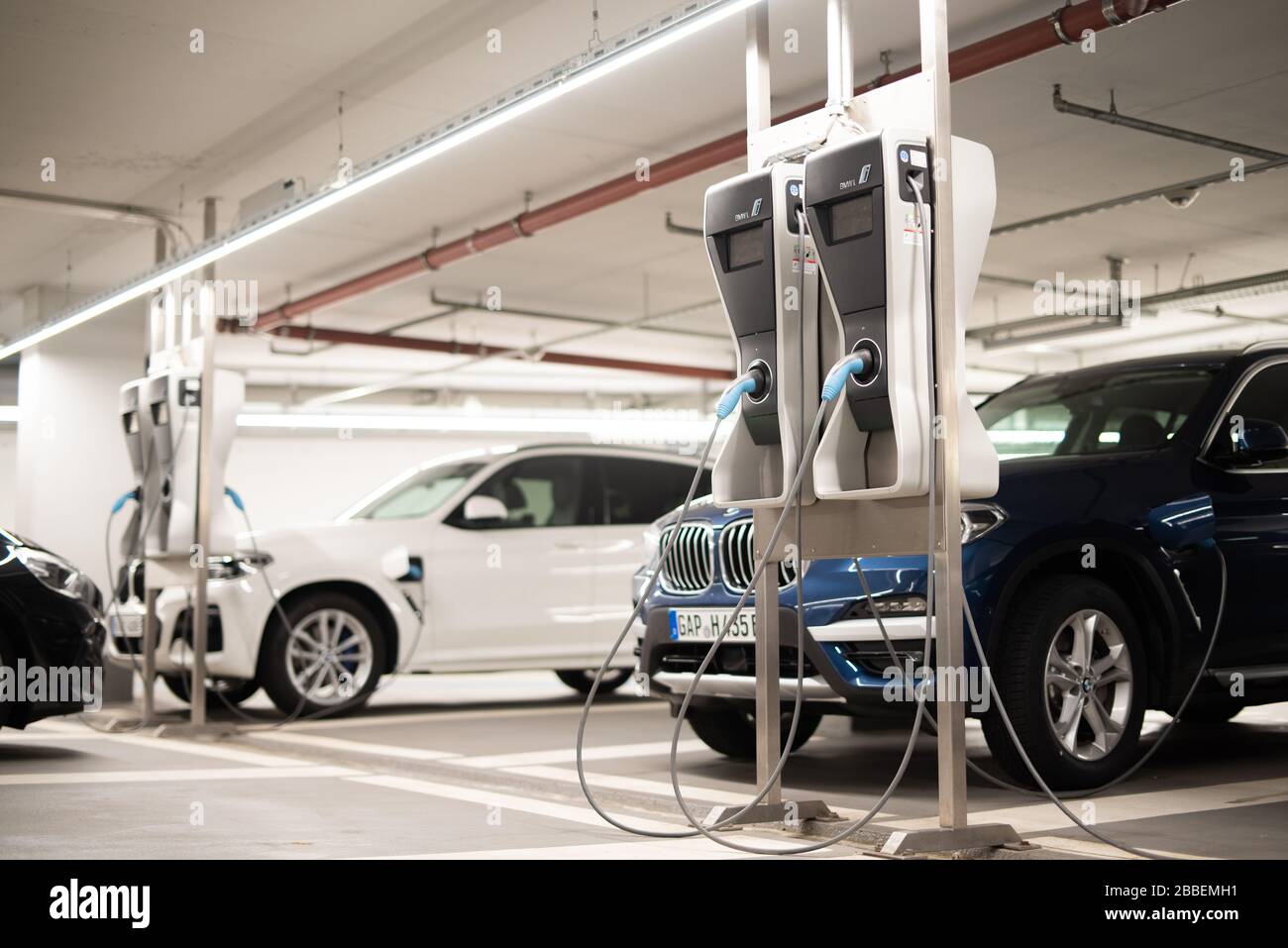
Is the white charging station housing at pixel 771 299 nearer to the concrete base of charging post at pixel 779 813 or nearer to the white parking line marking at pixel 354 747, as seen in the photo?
the concrete base of charging post at pixel 779 813

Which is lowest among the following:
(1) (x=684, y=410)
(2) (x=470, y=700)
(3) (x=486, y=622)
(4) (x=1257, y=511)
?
(2) (x=470, y=700)

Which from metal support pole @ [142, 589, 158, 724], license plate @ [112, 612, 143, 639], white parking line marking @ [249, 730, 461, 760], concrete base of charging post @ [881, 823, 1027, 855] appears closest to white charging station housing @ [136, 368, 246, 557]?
metal support pole @ [142, 589, 158, 724]

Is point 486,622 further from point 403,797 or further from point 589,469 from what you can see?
point 403,797

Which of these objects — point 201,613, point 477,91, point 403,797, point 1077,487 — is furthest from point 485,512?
point 1077,487

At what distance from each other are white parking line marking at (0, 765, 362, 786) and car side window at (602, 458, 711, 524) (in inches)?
147

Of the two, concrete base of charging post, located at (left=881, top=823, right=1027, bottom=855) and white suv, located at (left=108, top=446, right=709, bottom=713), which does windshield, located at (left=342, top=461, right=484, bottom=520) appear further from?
concrete base of charging post, located at (left=881, top=823, right=1027, bottom=855)

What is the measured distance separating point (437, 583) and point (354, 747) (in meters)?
1.94

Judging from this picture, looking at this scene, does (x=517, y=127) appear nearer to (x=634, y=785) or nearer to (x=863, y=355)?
(x=634, y=785)

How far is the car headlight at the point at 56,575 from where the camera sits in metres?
6.91

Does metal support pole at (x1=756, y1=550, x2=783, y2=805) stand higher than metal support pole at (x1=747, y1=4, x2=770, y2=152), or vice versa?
metal support pole at (x1=747, y1=4, x2=770, y2=152)

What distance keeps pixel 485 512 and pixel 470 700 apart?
2.04 metres

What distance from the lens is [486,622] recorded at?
376 inches

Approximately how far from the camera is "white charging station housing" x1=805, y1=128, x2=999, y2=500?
4145 mm

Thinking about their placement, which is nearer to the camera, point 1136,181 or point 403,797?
point 403,797
